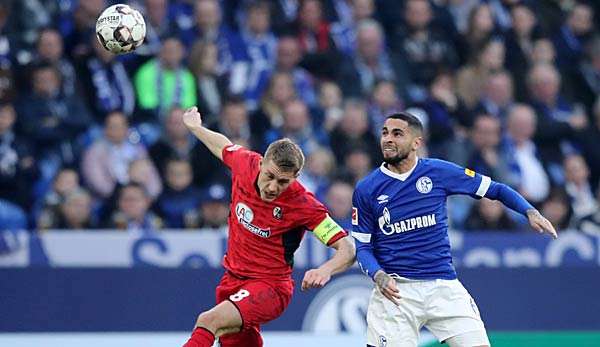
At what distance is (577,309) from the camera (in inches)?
467

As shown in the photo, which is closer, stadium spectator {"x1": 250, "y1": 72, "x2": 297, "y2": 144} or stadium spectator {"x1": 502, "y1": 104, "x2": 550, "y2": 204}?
stadium spectator {"x1": 250, "y1": 72, "x2": 297, "y2": 144}

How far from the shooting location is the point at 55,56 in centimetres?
1298

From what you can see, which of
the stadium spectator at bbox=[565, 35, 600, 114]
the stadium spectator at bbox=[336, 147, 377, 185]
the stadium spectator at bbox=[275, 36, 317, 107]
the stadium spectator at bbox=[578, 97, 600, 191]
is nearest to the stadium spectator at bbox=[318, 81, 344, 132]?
the stadium spectator at bbox=[275, 36, 317, 107]

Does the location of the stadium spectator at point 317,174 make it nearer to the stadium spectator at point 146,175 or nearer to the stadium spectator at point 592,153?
the stadium spectator at point 146,175

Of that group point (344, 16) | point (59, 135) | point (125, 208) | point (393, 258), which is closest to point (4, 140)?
point (59, 135)

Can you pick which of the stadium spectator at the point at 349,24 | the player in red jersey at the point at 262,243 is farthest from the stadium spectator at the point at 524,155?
the player in red jersey at the point at 262,243

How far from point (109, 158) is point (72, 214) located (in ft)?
2.76

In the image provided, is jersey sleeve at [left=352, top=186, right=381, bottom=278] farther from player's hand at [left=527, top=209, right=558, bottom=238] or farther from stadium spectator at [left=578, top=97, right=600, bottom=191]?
stadium spectator at [left=578, top=97, right=600, bottom=191]

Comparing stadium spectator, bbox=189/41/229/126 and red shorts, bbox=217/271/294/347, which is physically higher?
stadium spectator, bbox=189/41/229/126

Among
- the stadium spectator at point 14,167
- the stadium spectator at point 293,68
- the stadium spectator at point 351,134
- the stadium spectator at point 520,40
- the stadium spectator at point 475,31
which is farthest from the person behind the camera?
the stadium spectator at point 520,40

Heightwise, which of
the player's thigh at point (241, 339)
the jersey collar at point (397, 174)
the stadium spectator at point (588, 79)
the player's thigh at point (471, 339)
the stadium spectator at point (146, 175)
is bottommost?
the player's thigh at point (241, 339)

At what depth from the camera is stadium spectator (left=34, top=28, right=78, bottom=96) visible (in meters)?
12.9

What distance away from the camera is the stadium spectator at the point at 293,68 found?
13859 mm

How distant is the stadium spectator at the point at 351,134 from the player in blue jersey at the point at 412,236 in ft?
15.4
